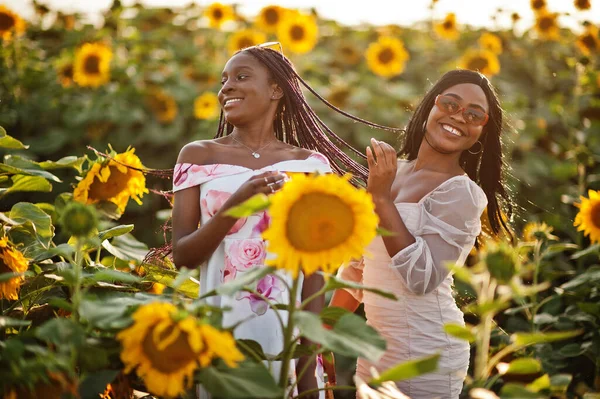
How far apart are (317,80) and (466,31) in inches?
67.3

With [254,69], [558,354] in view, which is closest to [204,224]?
[254,69]

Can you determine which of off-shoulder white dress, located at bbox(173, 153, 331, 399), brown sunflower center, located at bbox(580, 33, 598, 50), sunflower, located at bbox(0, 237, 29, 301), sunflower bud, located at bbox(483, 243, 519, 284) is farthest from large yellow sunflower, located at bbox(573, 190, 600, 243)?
brown sunflower center, located at bbox(580, 33, 598, 50)

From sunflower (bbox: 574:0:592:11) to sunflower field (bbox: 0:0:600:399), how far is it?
28 centimetres

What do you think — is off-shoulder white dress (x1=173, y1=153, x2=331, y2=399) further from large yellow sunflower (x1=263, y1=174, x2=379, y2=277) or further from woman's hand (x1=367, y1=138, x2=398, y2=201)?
large yellow sunflower (x1=263, y1=174, x2=379, y2=277)

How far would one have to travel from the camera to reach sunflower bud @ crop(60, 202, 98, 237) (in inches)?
52.0

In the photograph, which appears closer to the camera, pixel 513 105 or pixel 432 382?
pixel 432 382

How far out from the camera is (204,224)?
1863 millimetres

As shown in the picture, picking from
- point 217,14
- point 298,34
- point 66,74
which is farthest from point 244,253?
point 217,14

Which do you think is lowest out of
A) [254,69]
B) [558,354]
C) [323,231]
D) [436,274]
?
[558,354]

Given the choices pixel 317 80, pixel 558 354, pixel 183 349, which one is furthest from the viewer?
pixel 317 80

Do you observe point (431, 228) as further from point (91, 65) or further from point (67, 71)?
point (67, 71)

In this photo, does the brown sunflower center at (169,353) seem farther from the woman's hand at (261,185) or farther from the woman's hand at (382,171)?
the woman's hand at (382,171)

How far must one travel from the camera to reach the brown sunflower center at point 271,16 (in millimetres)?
5914

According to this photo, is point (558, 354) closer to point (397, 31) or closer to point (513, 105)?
point (513, 105)
